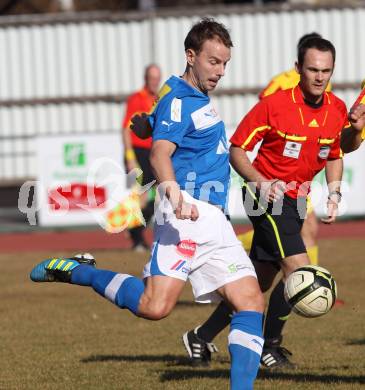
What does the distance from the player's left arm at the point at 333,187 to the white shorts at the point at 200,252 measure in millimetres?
971

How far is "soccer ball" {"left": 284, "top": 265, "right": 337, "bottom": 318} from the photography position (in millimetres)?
6281

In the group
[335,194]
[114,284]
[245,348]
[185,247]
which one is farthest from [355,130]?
[114,284]

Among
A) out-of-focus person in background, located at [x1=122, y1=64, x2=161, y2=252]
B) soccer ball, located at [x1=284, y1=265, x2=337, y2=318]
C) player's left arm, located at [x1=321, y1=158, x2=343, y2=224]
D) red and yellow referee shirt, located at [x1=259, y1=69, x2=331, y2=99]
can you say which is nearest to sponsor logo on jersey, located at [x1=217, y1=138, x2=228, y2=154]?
soccer ball, located at [x1=284, y1=265, x2=337, y2=318]

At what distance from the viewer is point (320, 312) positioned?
6289 millimetres

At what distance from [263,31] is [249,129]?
15488 mm

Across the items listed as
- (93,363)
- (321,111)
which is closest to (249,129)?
(321,111)

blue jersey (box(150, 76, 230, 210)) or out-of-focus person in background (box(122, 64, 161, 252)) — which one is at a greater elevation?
blue jersey (box(150, 76, 230, 210))

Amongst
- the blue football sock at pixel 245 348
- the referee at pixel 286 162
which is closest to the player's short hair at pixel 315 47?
the referee at pixel 286 162

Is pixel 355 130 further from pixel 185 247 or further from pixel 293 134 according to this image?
pixel 185 247

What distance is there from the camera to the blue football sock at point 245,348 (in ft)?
19.1

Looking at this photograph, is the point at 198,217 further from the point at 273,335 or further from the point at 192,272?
the point at 273,335

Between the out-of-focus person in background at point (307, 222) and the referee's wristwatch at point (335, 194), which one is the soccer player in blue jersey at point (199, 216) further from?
the out-of-focus person in background at point (307, 222)

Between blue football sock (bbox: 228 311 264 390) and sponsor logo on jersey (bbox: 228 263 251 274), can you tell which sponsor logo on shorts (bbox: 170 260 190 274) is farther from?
blue football sock (bbox: 228 311 264 390)

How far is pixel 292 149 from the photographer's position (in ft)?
24.0
